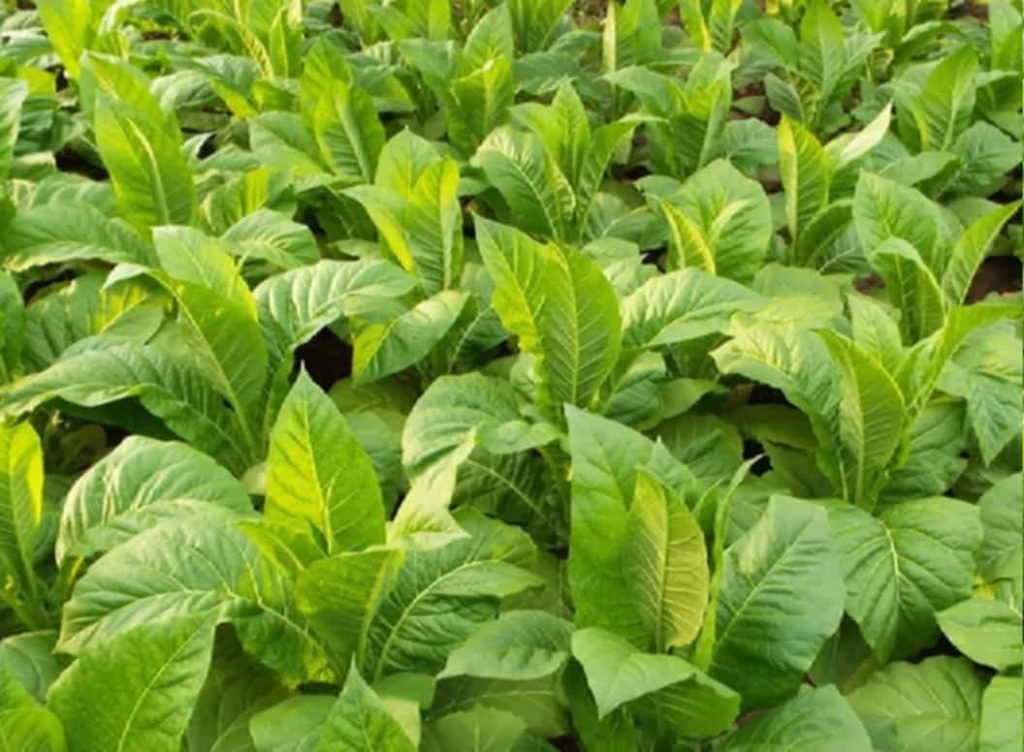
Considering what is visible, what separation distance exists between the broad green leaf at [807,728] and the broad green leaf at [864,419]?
1.99 feet

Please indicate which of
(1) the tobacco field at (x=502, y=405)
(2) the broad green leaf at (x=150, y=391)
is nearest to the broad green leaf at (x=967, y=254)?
(1) the tobacco field at (x=502, y=405)

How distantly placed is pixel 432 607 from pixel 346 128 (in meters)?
1.56

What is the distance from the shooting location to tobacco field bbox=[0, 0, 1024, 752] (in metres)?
1.90

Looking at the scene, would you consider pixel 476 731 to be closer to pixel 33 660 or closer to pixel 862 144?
pixel 33 660

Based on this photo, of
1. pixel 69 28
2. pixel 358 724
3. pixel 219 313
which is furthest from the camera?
pixel 69 28

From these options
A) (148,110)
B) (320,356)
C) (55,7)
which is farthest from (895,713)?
(55,7)

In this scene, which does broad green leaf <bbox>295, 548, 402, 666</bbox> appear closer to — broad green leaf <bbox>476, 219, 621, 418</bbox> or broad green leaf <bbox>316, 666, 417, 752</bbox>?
broad green leaf <bbox>316, 666, 417, 752</bbox>

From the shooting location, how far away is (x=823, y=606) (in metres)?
1.89

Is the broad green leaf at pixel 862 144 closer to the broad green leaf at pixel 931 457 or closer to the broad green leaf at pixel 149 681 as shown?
the broad green leaf at pixel 931 457

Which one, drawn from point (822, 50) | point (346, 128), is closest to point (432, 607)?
point (346, 128)

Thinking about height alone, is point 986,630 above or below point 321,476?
below

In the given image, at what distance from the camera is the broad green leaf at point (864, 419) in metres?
2.22

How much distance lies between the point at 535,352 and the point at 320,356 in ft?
2.70

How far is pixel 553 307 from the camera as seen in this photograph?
232 centimetres
